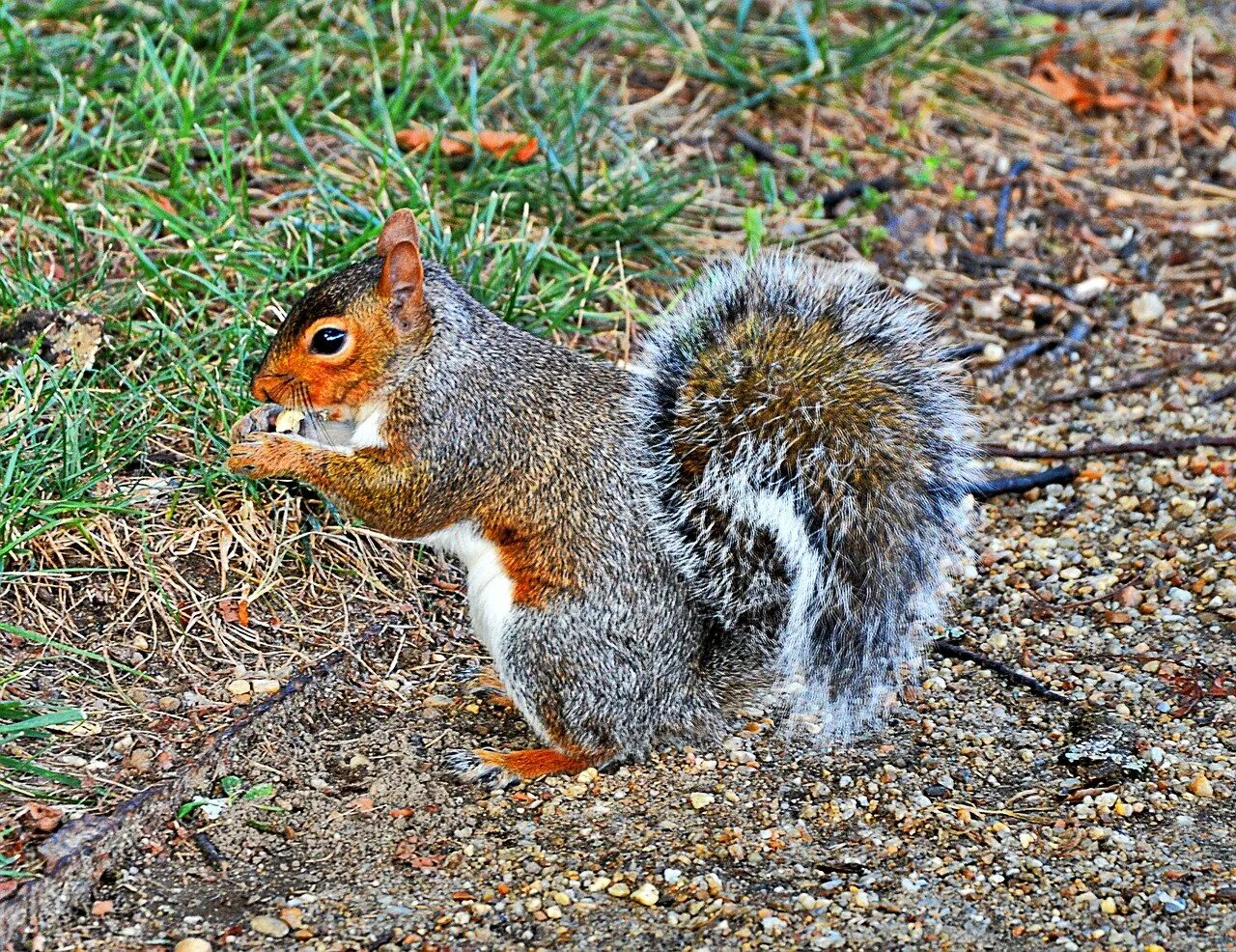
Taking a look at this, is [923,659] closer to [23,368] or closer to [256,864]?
[256,864]

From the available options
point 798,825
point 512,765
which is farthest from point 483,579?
point 798,825

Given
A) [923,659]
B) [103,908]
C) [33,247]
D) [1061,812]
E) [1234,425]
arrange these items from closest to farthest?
1. [103,908]
2. [1061,812]
3. [923,659]
4. [33,247]
5. [1234,425]

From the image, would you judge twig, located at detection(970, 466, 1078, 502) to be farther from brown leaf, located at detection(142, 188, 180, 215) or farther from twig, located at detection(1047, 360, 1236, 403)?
brown leaf, located at detection(142, 188, 180, 215)

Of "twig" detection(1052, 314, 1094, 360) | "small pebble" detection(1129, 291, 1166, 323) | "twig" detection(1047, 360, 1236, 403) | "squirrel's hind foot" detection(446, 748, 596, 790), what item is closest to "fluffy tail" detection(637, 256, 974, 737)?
"squirrel's hind foot" detection(446, 748, 596, 790)

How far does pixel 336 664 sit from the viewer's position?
2943 millimetres

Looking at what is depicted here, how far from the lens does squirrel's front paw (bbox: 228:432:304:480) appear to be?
2832 millimetres

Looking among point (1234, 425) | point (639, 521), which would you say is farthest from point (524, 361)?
point (1234, 425)

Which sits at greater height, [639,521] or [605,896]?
[639,521]

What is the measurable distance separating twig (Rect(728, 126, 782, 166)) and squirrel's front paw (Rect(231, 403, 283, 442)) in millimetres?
2156

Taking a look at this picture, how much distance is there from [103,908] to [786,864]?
1.06 meters

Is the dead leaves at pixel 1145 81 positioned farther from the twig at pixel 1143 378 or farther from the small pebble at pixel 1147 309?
the twig at pixel 1143 378

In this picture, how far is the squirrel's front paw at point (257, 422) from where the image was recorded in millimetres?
3049

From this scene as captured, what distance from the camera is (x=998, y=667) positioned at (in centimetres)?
304

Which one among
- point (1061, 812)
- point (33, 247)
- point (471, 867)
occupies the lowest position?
point (1061, 812)
